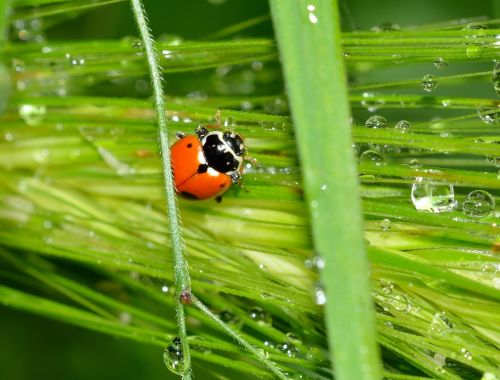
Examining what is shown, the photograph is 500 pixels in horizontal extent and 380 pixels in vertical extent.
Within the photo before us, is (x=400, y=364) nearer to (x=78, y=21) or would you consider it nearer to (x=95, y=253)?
(x=95, y=253)

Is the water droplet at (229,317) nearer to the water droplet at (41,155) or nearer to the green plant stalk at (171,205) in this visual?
the green plant stalk at (171,205)

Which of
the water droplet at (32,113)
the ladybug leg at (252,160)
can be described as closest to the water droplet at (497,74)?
the ladybug leg at (252,160)

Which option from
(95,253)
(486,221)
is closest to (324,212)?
(486,221)

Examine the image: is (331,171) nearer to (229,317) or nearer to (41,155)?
(229,317)

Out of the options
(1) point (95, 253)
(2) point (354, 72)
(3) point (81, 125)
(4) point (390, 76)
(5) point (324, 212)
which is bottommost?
(5) point (324, 212)

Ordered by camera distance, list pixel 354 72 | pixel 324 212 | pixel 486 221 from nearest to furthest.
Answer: pixel 324 212 → pixel 486 221 → pixel 354 72

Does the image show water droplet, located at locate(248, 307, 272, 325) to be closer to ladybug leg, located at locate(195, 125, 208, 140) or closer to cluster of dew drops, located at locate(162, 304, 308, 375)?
cluster of dew drops, located at locate(162, 304, 308, 375)
